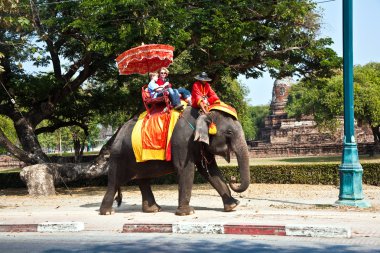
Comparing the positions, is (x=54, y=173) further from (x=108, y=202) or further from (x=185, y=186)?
(x=185, y=186)

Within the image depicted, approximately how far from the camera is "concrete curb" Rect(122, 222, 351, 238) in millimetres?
7973

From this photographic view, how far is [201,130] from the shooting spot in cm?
967

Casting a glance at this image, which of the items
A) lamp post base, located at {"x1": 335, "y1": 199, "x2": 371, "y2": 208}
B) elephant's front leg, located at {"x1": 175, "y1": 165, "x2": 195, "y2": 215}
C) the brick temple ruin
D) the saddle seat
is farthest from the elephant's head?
the brick temple ruin

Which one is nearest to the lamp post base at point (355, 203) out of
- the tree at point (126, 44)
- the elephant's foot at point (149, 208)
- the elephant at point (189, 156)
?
the elephant at point (189, 156)

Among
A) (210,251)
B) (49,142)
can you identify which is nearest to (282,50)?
(210,251)

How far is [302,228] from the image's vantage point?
8094 mm

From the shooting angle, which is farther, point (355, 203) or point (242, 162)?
point (355, 203)

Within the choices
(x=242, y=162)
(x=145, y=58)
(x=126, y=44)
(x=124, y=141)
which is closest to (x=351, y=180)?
(x=242, y=162)

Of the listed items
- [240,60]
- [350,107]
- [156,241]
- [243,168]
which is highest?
[240,60]

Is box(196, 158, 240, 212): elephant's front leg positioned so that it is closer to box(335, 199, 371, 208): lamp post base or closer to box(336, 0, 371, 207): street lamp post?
box(335, 199, 371, 208): lamp post base

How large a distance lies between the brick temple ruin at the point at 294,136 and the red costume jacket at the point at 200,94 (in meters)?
35.3

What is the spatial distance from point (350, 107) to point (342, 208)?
2.13 metres

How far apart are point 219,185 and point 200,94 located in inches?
73.6

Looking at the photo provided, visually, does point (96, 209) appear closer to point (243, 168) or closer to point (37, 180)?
point (243, 168)
